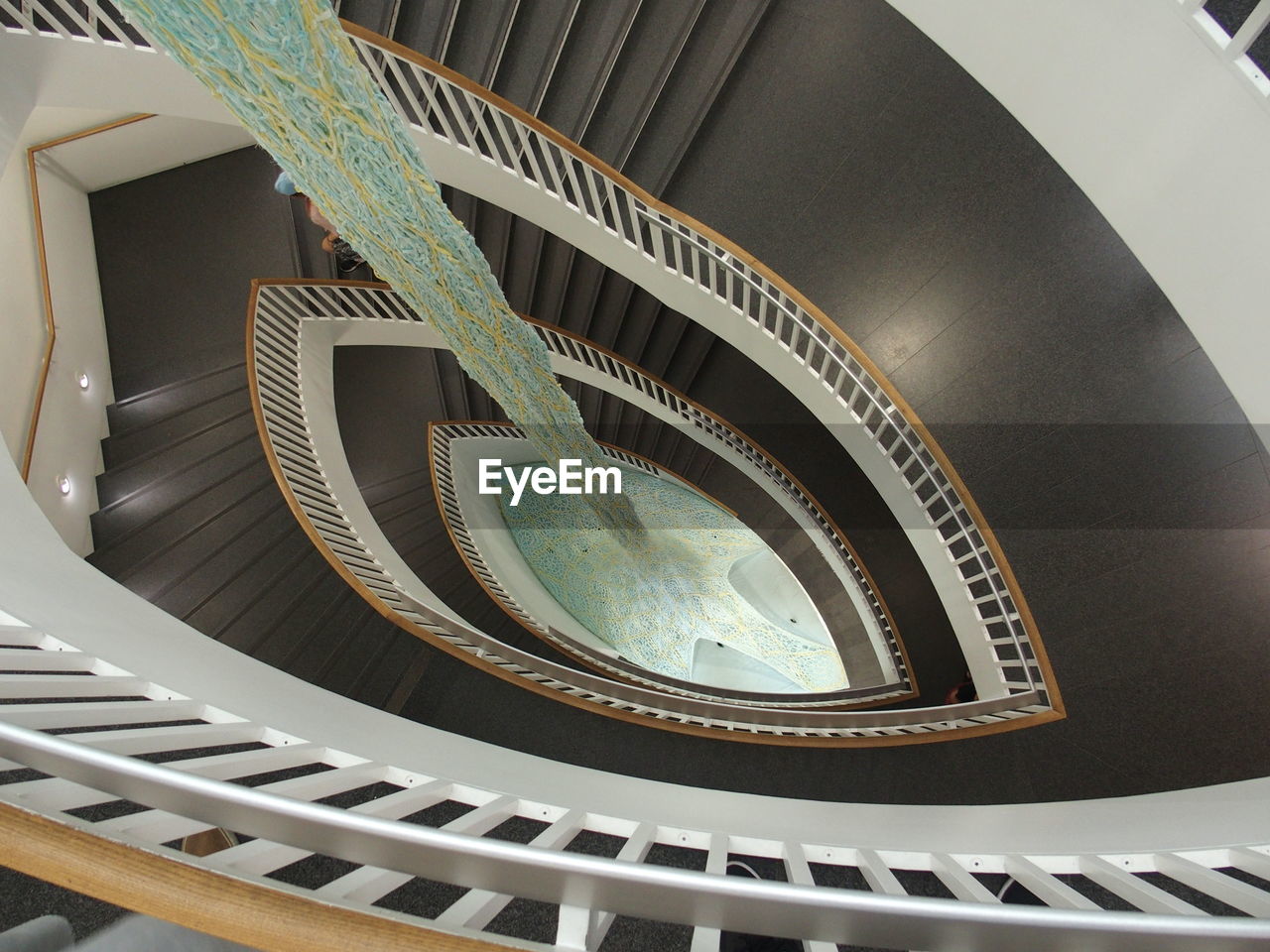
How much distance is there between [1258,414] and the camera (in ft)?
8.32

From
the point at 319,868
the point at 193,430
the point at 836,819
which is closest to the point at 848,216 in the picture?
the point at 836,819

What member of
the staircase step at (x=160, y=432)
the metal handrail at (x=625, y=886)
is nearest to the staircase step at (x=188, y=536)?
the staircase step at (x=160, y=432)

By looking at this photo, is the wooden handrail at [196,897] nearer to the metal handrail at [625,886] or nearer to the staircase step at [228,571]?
the metal handrail at [625,886]

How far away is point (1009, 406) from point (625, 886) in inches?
157

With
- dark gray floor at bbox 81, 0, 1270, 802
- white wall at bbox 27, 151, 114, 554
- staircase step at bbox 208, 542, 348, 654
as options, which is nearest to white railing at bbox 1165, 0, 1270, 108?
dark gray floor at bbox 81, 0, 1270, 802

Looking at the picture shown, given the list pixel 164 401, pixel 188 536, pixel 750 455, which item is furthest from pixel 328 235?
pixel 750 455

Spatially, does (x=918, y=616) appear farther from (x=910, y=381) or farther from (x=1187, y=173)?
(x=1187, y=173)

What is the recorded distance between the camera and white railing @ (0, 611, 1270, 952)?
2.68 feet

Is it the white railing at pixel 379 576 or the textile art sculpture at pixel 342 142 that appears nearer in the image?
the textile art sculpture at pixel 342 142

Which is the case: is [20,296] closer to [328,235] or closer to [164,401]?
[164,401]

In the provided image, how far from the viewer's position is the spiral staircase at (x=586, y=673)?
90cm

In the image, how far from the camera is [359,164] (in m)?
2.65

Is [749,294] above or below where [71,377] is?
above

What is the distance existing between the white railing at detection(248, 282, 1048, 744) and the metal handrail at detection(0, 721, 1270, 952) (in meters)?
2.73
